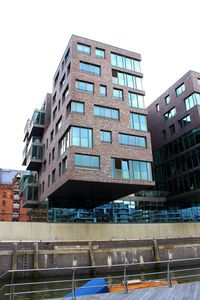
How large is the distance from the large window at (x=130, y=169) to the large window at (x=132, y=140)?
1988mm

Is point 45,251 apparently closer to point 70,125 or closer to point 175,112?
point 70,125

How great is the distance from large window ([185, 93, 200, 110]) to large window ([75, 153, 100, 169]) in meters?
19.1

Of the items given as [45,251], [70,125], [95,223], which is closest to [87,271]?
[45,251]

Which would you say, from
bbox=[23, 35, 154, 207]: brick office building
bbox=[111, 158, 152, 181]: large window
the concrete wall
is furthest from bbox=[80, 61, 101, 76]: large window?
the concrete wall

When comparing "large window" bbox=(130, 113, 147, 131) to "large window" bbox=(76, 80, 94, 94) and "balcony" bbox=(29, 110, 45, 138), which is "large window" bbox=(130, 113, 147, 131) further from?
"balcony" bbox=(29, 110, 45, 138)

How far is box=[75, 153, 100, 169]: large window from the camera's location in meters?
26.7

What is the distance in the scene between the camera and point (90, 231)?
28281 millimetres

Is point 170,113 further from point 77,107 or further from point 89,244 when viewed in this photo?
point 89,244

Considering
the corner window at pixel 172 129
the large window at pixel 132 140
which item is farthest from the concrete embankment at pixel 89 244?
the corner window at pixel 172 129

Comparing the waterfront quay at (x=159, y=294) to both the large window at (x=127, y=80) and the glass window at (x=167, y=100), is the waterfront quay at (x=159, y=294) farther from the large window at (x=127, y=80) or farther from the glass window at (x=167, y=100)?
the glass window at (x=167, y=100)

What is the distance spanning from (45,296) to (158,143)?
3544cm

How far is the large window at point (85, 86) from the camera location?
30188 millimetres

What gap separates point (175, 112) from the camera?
141 feet

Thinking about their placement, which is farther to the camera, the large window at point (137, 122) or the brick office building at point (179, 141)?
the brick office building at point (179, 141)
